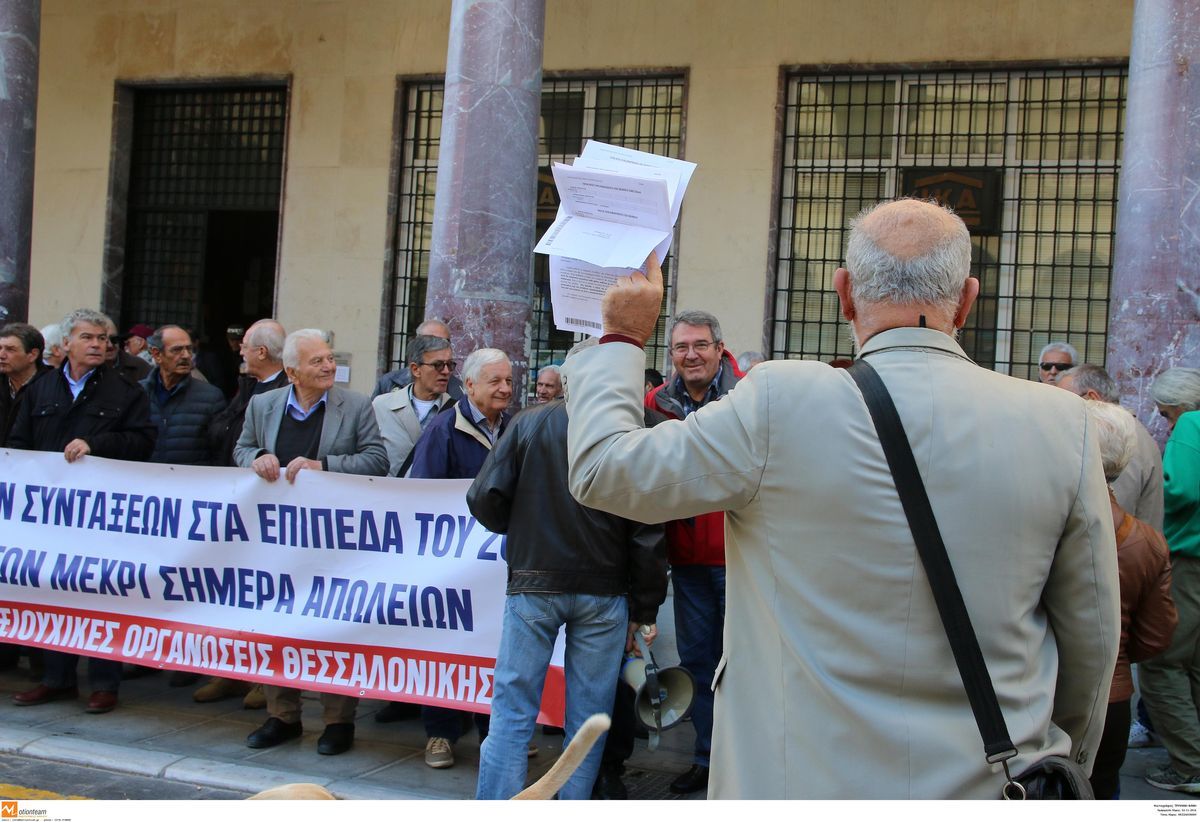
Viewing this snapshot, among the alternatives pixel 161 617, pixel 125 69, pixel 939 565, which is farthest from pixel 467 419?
pixel 125 69

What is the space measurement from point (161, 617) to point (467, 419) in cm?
193

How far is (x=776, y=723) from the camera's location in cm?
203

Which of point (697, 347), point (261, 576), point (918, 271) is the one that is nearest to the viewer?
point (918, 271)

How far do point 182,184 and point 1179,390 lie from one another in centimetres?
1077

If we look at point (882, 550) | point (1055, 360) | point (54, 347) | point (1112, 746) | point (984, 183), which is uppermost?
point (984, 183)

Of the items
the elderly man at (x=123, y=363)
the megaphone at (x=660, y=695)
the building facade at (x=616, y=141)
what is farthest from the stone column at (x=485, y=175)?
the megaphone at (x=660, y=695)

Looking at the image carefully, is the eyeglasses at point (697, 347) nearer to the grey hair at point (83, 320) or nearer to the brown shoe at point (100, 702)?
the grey hair at point (83, 320)

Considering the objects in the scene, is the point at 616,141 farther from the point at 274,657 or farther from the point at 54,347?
the point at 274,657

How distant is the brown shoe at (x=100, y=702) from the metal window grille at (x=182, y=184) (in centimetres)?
765

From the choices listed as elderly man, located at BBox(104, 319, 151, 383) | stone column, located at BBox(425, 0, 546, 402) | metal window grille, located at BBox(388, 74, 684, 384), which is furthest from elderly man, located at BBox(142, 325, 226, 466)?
metal window grille, located at BBox(388, 74, 684, 384)

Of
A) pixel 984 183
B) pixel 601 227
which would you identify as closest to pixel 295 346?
pixel 601 227

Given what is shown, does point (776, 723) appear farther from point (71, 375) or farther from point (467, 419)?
point (71, 375)

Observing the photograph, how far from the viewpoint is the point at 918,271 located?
207 centimetres

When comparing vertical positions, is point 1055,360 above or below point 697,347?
above
